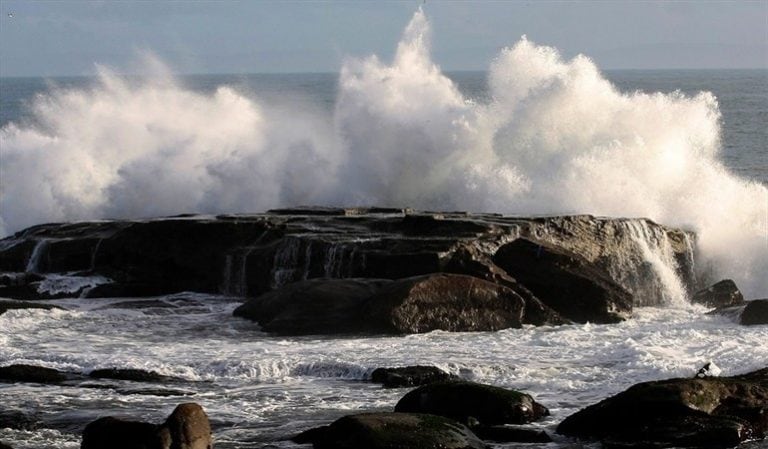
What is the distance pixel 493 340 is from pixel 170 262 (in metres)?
7.03

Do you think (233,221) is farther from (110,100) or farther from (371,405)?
(110,100)

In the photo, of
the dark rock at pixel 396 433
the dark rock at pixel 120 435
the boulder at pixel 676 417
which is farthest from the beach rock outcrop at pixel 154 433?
the boulder at pixel 676 417

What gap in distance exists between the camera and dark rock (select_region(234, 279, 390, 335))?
2019 centimetres

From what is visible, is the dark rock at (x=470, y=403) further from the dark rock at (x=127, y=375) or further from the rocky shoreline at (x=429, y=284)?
the dark rock at (x=127, y=375)

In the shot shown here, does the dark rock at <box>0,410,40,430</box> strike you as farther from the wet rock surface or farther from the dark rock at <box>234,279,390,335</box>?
the wet rock surface

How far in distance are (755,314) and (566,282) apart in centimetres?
276

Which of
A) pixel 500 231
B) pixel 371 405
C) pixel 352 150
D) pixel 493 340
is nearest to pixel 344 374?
pixel 371 405

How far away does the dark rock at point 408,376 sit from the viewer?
16.6 m

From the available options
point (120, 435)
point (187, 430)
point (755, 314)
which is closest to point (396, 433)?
point (187, 430)

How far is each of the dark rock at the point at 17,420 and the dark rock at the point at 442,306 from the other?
6.04 m

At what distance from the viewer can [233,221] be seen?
24875 mm

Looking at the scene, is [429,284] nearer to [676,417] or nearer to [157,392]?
[157,392]

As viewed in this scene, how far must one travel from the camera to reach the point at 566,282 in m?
22.1

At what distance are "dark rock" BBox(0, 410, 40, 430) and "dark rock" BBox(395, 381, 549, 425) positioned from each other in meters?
3.60
